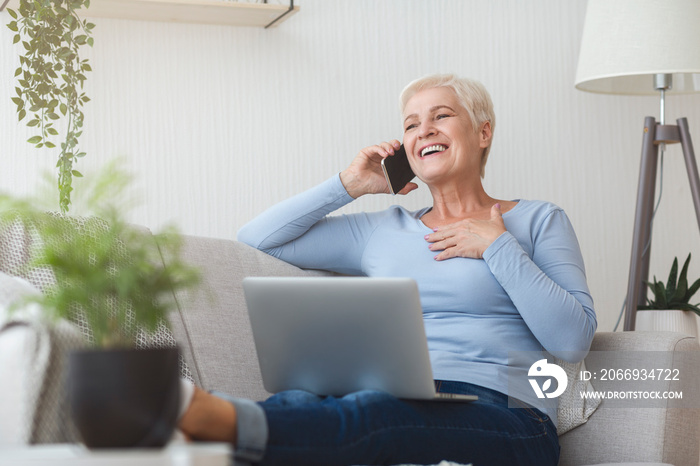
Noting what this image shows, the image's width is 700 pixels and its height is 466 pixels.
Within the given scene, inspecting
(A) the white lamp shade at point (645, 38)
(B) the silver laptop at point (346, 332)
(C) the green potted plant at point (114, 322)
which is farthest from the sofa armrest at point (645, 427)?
(C) the green potted plant at point (114, 322)

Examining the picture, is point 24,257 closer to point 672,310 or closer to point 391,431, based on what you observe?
point 391,431

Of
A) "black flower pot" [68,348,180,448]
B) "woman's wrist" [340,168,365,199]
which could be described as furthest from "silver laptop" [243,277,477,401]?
"woman's wrist" [340,168,365,199]

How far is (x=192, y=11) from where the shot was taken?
2211 mm

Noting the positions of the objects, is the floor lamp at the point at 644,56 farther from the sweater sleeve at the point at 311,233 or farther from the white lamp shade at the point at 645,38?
the sweater sleeve at the point at 311,233

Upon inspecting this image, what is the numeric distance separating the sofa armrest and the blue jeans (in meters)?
0.12

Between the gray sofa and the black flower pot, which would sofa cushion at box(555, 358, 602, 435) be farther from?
the black flower pot

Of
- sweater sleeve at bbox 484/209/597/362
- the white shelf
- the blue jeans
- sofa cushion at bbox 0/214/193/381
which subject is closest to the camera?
the blue jeans

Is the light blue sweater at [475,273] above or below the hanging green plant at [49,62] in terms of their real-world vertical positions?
below

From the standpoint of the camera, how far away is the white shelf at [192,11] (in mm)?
2148

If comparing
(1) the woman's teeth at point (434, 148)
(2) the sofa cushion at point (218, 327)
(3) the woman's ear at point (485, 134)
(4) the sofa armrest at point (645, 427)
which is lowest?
(4) the sofa armrest at point (645, 427)

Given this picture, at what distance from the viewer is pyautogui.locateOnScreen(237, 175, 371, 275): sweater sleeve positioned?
202 cm

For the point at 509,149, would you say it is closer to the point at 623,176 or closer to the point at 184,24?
the point at 623,176

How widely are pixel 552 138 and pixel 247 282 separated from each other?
170 cm

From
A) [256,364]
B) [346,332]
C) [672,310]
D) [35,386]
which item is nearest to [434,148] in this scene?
[256,364]
